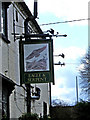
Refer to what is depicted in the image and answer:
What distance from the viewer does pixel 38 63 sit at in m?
16.9

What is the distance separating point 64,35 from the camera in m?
18.3

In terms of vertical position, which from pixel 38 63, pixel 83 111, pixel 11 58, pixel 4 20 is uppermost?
pixel 4 20

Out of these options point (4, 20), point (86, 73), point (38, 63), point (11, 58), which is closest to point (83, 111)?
point (38, 63)

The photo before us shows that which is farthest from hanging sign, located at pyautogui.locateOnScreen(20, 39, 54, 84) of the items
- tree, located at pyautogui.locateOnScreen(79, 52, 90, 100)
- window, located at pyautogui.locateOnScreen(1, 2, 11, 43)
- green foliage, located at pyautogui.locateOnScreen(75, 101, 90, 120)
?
tree, located at pyautogui.locateOnScreen(79, 52, 90, 100)

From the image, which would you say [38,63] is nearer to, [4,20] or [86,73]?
[4,20]

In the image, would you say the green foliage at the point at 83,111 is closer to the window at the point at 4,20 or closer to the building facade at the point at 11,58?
the building facade at the point at 11,58

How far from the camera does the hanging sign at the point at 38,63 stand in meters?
16.9

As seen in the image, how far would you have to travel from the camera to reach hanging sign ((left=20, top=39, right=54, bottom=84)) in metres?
16.9

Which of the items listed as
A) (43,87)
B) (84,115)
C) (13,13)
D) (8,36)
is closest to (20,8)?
(13,13)

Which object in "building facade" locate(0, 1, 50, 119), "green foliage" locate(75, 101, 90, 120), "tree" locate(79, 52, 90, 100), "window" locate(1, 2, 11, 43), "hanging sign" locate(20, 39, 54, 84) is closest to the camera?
"green foliage" locate(75, 101, 90, 120)

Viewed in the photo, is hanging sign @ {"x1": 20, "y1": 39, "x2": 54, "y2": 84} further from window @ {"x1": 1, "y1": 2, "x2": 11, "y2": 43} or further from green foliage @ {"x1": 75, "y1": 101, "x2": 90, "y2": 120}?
green foliage @ {"x1": 75, "y1": 101, "x2": 90, "y2": 120}

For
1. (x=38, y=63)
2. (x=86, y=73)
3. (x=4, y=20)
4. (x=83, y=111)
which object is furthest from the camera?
(x=86, y=73)

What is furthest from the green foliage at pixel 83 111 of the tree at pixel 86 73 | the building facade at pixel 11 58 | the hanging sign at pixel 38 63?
the tree at pixel 86 73

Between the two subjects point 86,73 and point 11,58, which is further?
point 86,73
